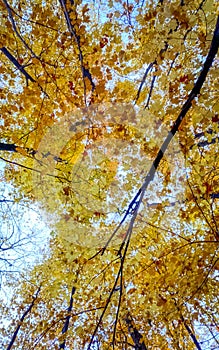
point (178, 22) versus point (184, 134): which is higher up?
point (178, 22)

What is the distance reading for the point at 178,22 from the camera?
11.2ft

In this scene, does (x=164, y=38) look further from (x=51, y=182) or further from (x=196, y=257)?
(x=51, y=182)

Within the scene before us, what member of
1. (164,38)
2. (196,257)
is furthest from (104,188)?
(164,38)

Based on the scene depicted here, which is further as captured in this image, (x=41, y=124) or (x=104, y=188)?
(x=104, y=188)

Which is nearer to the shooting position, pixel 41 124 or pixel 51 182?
pixel 41 124

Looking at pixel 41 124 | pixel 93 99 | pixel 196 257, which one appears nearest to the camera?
pixel 196 257

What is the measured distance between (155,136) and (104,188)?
5.50 ft

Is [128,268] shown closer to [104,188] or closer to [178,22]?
[104,188]

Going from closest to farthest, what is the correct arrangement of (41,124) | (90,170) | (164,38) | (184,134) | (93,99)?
(164,38)
(184,134)
(93,99)
(41,124)
(90,170)

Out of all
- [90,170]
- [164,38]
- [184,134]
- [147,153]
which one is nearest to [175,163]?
[147,153]

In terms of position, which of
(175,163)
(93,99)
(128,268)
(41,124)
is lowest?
(128,268)

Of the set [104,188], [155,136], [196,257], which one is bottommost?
[196,257]

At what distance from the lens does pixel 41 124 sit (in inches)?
195

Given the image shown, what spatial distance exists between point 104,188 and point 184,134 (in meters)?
2.31
